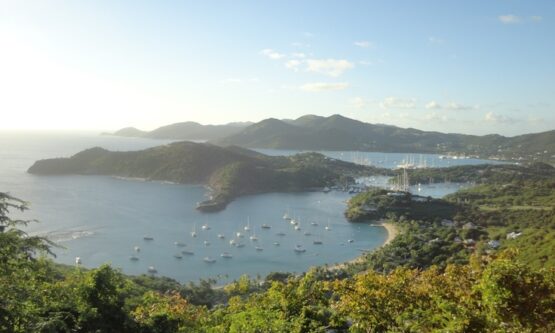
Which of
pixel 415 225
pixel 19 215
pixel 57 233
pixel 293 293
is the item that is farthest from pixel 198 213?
pixel 293 293

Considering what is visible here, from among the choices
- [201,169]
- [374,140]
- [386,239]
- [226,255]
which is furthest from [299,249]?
[374,140]

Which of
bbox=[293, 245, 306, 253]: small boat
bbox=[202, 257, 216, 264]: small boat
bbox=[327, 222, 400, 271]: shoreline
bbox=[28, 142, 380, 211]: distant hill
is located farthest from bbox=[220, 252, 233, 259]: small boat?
bbox=[28, 142, 380, 211]: distant hill

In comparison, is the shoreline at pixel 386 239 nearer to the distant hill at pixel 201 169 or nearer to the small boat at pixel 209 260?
the small boat at pixel 209 260

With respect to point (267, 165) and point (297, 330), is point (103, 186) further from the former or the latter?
point (297, 330)

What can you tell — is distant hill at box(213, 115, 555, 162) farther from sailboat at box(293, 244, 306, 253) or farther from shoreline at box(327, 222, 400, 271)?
sailboat at box(293, 244, 306, 253)

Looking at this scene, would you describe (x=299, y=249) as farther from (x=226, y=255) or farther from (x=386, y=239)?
(x=386, y=239)

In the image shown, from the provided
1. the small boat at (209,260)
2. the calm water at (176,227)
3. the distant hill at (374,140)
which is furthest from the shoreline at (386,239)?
the distant hill at (374,140)

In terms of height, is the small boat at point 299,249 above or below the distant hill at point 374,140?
below
